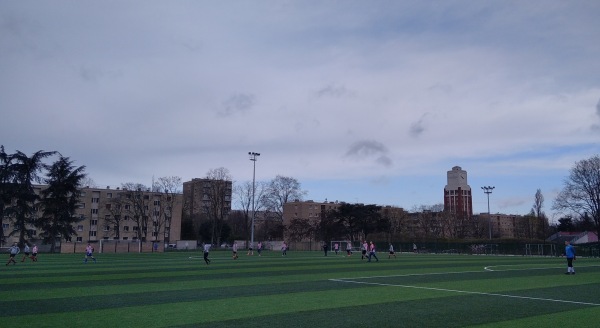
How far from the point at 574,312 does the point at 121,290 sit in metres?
15.5

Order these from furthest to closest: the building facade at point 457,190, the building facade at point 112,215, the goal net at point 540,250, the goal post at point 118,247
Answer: the building facade at point 457,190 → the building facade at point 112,215 → the goal post at point 118,247 → the goal net at point 540,250

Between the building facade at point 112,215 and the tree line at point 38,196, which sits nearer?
the tree line at point 38,196

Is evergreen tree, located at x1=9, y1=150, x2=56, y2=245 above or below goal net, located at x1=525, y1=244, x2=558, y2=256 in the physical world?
above

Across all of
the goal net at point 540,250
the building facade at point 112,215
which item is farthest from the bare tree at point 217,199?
the goal net at point 540,250

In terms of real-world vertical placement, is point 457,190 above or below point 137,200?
above

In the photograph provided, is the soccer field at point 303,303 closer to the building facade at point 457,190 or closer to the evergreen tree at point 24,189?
the evergreen tree at point 24,189

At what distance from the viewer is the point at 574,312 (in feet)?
43.6

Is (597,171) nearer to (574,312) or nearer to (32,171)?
(574,312)

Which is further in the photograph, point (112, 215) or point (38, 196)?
point (112, 215)

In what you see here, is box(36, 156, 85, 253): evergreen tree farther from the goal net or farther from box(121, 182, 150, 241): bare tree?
the goal net

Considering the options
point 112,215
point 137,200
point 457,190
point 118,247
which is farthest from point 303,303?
point 457,190

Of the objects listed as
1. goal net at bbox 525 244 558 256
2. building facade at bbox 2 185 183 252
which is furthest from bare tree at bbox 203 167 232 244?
goal net at bbox 525 244 558 256

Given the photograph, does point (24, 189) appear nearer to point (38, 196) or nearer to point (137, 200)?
point (38, 196)

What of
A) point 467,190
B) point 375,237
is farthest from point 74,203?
point 467,190
